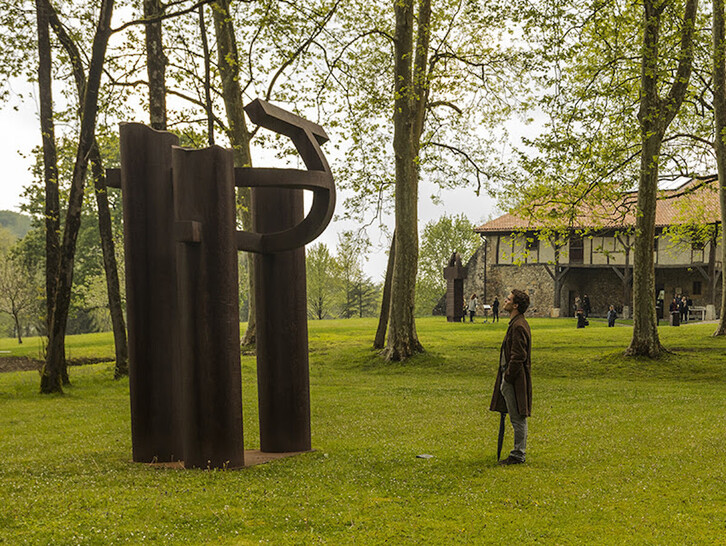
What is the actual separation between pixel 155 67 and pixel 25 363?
55.9 feet

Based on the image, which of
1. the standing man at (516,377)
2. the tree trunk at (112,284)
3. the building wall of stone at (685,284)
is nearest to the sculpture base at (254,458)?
the standing man at (516,377)

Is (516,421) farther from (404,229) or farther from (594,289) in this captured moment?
(594,289)

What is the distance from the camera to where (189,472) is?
7324 millimetres

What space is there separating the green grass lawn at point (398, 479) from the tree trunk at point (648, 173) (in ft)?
19.6

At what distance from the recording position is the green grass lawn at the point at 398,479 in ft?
18.5

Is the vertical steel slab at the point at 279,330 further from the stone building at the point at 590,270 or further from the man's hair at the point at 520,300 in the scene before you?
the stone building at the point at 590,270

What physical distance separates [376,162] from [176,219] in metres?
→ 18.1

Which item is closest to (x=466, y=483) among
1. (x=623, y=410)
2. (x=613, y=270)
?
(x=623, y=410)

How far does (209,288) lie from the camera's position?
7438 millimetres

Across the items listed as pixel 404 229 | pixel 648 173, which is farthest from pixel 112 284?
pixel 648 173

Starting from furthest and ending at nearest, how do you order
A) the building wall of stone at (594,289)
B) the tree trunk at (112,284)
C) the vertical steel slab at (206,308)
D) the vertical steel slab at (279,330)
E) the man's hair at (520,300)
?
the building wall of stone at (594,289)
the tree trunk at (112,284)
the vertical steel slab at (279,330)
the man's hair at (520,300)
the vertical steel slab at (206,308)

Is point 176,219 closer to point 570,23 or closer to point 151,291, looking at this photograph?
point 151,291

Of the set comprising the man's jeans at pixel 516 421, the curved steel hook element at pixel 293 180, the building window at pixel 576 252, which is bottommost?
the man's jeans at pixel 516 421

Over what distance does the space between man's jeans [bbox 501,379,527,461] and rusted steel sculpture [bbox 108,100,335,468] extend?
2429 mm
